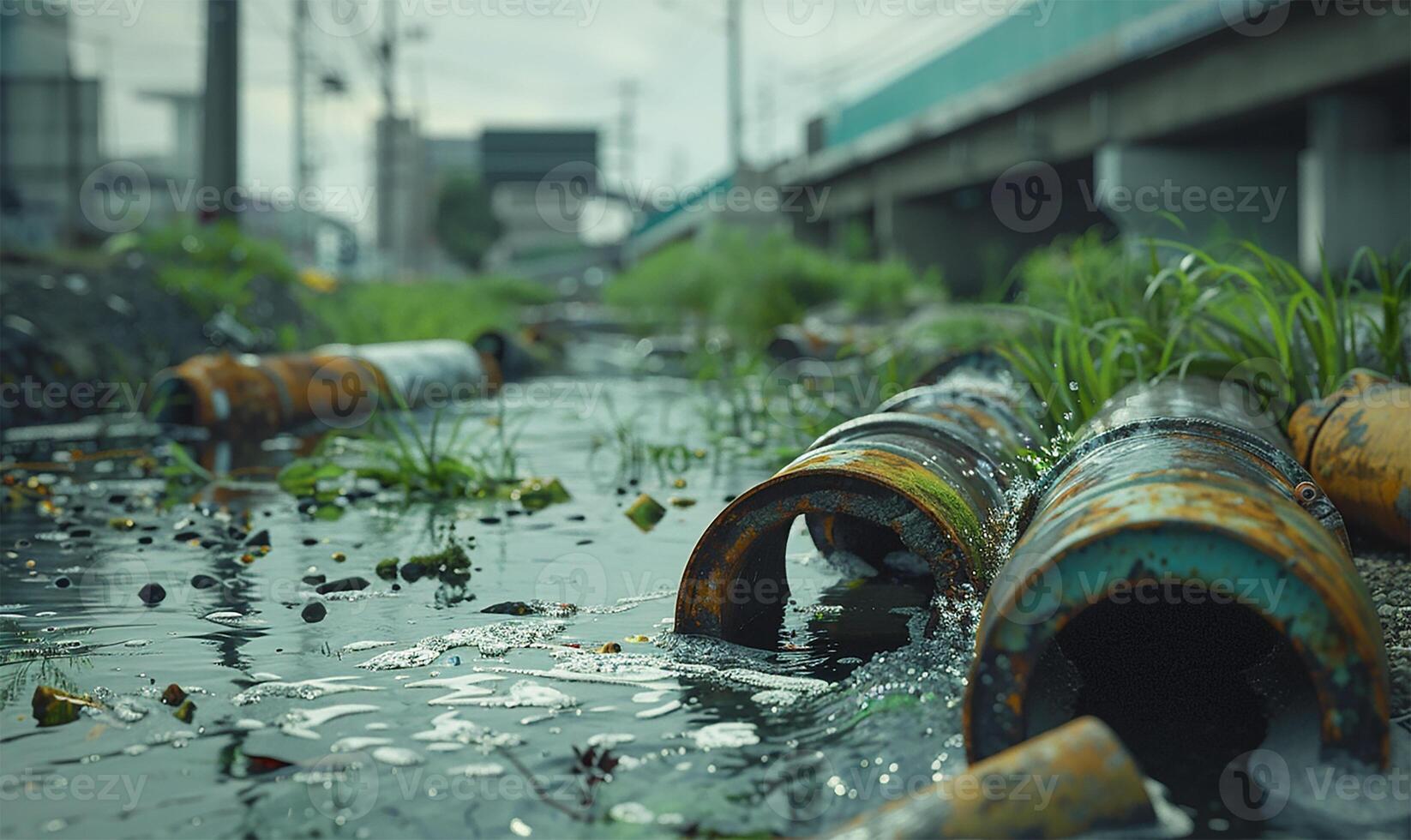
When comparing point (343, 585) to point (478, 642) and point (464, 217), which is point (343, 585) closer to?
point (478, 642)

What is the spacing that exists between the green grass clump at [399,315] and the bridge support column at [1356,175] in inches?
437

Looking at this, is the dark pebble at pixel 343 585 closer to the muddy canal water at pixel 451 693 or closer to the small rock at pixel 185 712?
the muddy canal water at pixel 451 693

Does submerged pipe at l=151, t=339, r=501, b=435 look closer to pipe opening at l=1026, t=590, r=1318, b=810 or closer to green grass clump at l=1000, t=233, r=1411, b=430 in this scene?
green grass clump at l=1000, t=233, r=1411, b=430

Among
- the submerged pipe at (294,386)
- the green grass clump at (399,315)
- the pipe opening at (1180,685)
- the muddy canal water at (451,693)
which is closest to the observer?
the muddy canal water at (451,693)

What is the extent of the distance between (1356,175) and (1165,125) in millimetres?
3301

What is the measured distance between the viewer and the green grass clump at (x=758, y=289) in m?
20.5

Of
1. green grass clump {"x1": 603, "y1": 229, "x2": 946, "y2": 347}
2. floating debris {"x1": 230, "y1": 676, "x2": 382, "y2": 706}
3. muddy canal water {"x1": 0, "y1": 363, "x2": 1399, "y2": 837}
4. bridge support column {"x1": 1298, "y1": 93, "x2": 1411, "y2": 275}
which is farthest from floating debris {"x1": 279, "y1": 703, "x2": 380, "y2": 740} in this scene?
bridge support column {"x1": 1298, "y1": 93, "x2": 1411, "y2": 275}

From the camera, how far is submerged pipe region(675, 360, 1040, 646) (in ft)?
11.8

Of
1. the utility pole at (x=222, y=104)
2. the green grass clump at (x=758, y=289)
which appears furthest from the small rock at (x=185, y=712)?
the green grass clump at (x=758, y=289)

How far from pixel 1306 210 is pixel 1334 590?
1870 cm

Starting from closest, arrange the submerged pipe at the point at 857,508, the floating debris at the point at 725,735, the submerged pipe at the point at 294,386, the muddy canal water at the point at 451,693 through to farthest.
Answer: the muddy canal water at the point at 451,693 → the floating debris at the point at 725,735 → the submerged pipe at the point at 857,508 → the submerged pipe at the point at 294,386

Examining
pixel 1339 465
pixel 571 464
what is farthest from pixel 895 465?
pixel 571 464

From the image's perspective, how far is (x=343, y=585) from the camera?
15.0ft

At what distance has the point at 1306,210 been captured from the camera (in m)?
19.2
